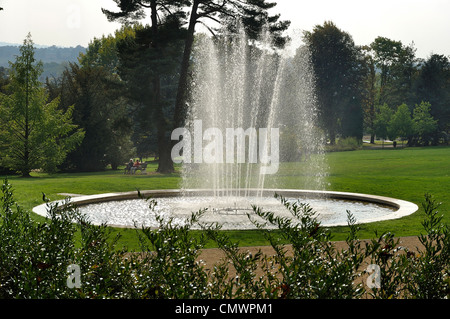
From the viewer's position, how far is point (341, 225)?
33.8ft

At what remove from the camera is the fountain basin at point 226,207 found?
457 inches

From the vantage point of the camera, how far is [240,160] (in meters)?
29.6

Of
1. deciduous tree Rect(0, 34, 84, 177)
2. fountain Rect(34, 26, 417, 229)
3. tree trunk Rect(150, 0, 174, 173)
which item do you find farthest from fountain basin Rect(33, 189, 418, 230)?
deciduous tree Rect(0, 34, 84, 177)

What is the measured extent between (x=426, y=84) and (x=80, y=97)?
45578 millimetres

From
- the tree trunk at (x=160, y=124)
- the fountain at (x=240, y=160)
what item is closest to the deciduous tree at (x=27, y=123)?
the tree trunk at (x=160, y=124)

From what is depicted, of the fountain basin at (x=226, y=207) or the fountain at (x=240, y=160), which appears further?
the fountain at (x=240, y=160)

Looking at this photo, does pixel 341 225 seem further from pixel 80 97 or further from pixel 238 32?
pixel 80 97

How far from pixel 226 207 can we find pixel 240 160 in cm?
1616

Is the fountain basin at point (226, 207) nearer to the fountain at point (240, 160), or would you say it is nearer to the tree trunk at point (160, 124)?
the fountain at point (240, 160)

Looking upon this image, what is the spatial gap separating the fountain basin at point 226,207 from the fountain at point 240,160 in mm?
25

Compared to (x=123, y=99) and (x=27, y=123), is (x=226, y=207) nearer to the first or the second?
(x=27, y=123)

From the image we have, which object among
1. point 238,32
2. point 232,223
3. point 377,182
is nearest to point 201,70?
point 238,32

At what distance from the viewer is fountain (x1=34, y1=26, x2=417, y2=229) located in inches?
508

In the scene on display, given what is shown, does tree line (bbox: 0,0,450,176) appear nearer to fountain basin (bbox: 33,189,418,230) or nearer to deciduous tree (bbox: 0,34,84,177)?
deciduous tree (bbox: 0,34,84,177)
